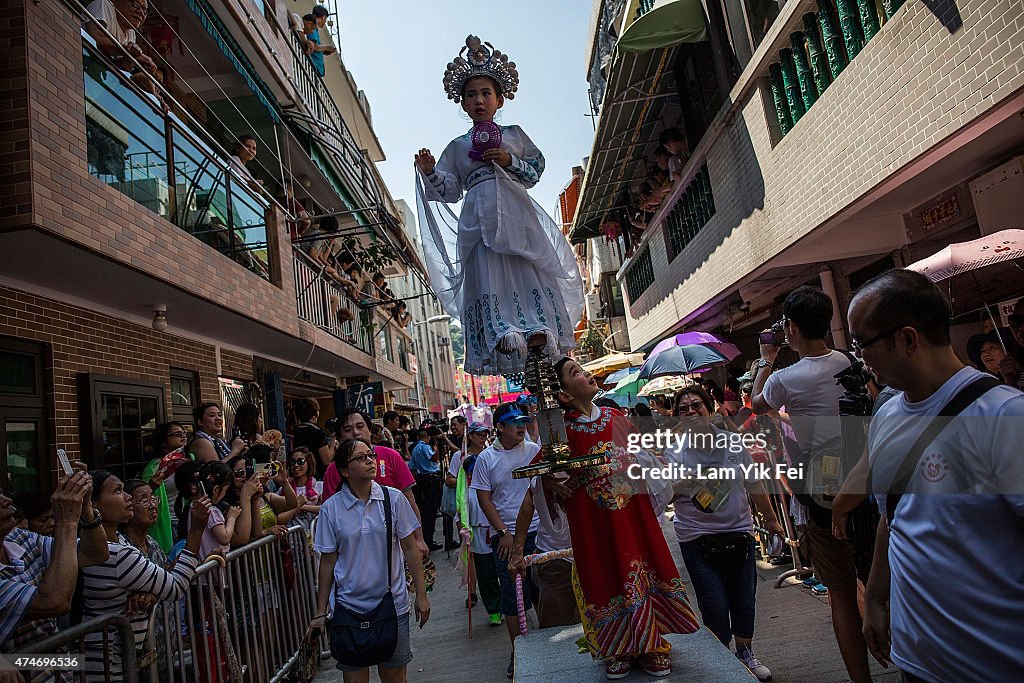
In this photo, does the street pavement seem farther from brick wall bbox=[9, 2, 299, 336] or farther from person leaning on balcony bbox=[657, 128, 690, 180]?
person leaning on balcony bbox=[657, 128, 690, 180]

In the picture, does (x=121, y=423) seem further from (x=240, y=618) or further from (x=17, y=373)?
(x=240, y=618)

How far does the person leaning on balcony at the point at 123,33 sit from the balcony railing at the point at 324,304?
492 cm

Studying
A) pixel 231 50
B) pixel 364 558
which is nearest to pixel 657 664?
pixel 364 558

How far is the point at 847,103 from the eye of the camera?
6617 millimetres

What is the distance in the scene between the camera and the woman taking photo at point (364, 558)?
4.06 m

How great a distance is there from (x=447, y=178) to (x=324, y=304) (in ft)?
34.9

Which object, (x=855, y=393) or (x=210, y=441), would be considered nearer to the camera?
(x=855, y=393)

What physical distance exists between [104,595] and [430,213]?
253 centimetres

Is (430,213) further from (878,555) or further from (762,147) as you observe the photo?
(762,147)

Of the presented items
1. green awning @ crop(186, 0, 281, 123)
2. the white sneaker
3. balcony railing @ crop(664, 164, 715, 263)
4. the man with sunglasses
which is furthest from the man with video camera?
green awning @ crop(186, 0, 281, 123)

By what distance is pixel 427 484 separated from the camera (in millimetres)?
11805

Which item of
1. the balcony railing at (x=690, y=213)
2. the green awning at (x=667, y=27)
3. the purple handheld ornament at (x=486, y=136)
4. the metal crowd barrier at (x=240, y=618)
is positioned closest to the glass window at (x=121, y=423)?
the metal crowd barrier at (x=240, y=618)

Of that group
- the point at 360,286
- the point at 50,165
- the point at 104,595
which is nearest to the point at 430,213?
the point at 104,595

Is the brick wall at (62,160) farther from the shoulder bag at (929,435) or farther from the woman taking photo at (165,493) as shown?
the shoulder bag at (929,435)
